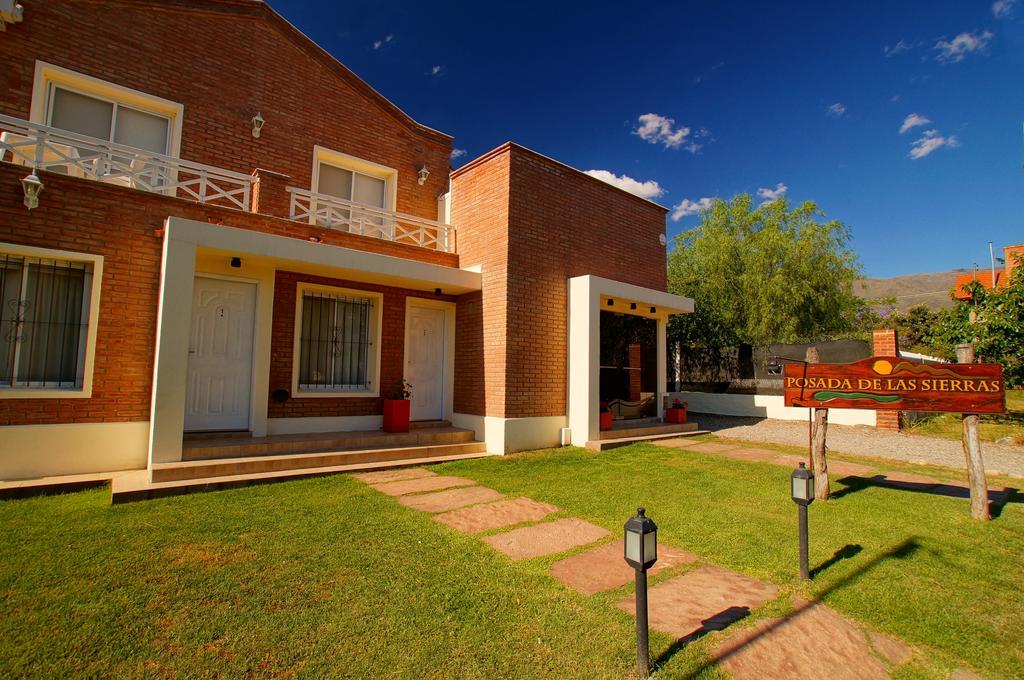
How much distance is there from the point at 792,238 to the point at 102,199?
1881 centimetres

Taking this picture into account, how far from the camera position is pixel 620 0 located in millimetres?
10977

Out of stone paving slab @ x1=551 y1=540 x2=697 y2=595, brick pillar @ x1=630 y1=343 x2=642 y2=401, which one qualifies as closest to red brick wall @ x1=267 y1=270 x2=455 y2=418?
brick pillar @ x1=630 y1=343 x2=642 y2=401

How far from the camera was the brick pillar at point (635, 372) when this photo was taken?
443 inches

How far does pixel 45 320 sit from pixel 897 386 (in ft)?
32.5

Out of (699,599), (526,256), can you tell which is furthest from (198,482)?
(526,256)

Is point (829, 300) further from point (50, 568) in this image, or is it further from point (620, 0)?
point (50, 568)

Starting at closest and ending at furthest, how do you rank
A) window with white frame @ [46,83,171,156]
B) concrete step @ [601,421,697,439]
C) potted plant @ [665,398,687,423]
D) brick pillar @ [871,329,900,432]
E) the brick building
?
the brick building
window with white frame @ [46,83,171,156]
concrete step @ [601,421,697,439]
brick pillar @ [871,329,900,432]
potted plant @ [665,398,687,423]

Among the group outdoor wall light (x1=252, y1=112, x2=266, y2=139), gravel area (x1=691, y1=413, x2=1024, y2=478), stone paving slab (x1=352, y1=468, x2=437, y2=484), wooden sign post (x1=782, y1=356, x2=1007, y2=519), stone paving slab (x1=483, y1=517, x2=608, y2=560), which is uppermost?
outdoor wall light (x1=252, y1=112, x2=266, y2=139)

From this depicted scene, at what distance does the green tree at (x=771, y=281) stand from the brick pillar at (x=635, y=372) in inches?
201

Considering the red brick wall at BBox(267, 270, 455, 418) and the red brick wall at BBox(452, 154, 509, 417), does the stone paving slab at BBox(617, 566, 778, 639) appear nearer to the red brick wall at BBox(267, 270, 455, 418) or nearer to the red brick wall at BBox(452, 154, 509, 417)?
the red brick wall at BBox(452, 154, 509, 417)

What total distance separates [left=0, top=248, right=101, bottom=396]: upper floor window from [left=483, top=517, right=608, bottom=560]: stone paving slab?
5546 mm

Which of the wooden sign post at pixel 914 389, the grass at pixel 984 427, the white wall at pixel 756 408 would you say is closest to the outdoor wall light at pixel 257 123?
the wooden sign post at pixel 914 389

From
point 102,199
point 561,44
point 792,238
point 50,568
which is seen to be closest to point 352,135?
point 102,199

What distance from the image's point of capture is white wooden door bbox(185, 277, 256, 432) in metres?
6.87
